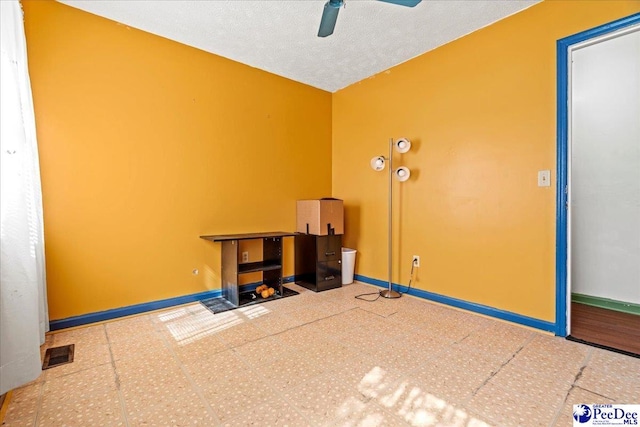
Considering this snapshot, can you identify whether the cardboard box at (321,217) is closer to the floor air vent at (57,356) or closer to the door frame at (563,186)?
the door frame at (563,186)

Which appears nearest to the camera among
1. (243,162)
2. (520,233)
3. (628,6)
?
(628,6)

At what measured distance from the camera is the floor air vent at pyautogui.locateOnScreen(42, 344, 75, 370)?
72.9 inches

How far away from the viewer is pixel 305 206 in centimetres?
361

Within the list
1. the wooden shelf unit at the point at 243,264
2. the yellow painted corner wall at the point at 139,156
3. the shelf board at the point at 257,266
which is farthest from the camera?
the shelf board at the point at 257,266

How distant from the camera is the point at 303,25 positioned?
2.59 m

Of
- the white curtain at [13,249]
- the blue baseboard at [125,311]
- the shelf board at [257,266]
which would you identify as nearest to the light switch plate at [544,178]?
the shelf board at [257,266]

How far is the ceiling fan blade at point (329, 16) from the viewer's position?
1.85 meters

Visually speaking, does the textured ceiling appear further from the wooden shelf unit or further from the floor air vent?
the floor air vent

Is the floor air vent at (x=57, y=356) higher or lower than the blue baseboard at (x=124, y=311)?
lower

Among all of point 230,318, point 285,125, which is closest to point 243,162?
point 285,125

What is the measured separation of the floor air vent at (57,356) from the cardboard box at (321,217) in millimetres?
2274

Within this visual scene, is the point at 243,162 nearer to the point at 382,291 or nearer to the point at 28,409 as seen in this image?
the point at 382,291

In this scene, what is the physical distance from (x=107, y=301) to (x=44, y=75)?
71.9 inches
